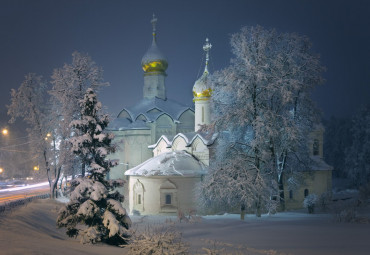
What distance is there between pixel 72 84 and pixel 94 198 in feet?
36.7

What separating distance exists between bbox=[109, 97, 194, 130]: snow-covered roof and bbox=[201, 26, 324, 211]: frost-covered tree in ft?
46.0

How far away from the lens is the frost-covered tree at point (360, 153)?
118 ft

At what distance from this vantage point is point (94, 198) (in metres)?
10.6

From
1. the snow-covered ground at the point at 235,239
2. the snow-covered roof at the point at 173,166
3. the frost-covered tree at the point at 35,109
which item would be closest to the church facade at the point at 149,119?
the snow-covered roof at the point at 173,166

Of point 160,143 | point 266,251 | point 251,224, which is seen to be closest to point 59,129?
point 160,143

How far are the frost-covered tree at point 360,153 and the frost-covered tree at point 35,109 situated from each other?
29491 mm

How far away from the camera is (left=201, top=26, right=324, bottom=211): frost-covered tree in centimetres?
1639

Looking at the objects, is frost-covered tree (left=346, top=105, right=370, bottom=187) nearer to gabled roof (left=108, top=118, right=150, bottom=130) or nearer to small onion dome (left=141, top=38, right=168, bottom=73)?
small onion dome (left=141, top=38, right=168, bottom=73)

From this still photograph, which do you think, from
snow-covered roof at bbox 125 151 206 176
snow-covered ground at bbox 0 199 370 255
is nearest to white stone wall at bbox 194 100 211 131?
snow-covered roof at bbox 125 151 206 176

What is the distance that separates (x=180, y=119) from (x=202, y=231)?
2021 cm

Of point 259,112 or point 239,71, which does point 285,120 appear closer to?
point 259,112

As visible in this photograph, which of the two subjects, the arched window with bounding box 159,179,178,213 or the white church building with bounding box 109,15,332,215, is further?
the white church building with bounding box 109,15,332,215

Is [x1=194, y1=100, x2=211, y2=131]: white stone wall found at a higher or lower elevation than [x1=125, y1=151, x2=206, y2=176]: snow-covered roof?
higher

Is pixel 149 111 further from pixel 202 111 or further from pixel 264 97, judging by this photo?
pixel 264 97
